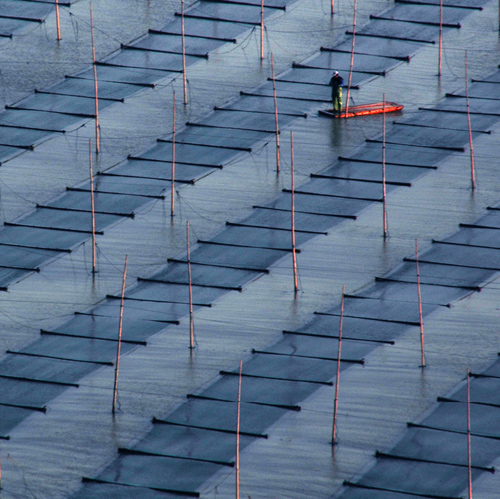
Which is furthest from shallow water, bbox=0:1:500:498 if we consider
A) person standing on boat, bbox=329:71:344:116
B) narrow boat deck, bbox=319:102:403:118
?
person standing on boat, bbox=329:71:344:116

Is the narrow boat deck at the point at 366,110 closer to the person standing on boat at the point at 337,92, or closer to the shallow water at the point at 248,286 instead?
the person standing on boat at the point at 337,92

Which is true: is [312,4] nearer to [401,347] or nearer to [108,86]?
[108,86]

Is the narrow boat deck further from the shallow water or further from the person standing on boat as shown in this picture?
the shallow water

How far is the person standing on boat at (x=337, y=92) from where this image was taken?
40375 mm

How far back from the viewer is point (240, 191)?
37562 mm

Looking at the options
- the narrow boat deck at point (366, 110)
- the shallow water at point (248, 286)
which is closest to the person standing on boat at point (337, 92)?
the narrow boat deck at point (366, 110)

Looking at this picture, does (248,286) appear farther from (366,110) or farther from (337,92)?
(366,110)

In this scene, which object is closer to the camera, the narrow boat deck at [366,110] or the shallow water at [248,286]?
the shallow water at [248,286]

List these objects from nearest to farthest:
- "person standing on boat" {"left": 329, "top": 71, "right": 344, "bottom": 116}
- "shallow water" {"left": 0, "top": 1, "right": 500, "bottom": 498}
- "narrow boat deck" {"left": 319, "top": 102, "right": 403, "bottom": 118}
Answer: "shallow water" {"left": 0, "top": 1, "right": 500, "bottom": 498} < "person standing on boat" {"left": 329, "top": 71, "right": 344, "bottom": 116} < "narrow boat deck" {"left": 319, "top": 102, "right": 403, "bottom": 118}

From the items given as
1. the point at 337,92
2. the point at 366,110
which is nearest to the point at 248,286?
the point at 337,92

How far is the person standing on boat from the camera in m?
40.4

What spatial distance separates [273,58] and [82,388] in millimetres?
16497

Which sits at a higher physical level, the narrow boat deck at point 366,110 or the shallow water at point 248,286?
the narrow boat deck at point 366,110

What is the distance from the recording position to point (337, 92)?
133ft
